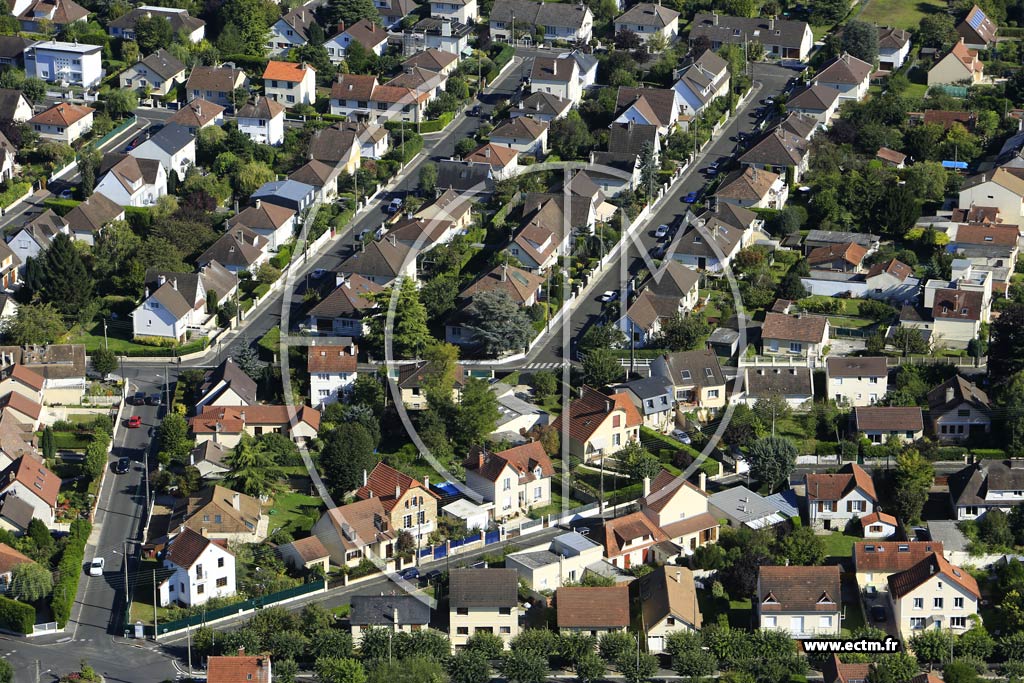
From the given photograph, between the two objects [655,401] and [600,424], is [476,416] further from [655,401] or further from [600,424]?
[655,401]

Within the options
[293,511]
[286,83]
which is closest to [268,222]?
[286,83]

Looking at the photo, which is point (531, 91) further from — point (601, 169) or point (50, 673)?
point (50, 673)

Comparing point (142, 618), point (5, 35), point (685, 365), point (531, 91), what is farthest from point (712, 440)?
point (5, 35)

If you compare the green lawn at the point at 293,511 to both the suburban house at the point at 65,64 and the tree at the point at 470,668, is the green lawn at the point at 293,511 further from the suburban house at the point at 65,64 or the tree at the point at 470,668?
the suburban house at the point at 65,64

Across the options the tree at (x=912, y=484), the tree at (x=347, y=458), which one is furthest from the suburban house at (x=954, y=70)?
the tree at (x=347, y=458)

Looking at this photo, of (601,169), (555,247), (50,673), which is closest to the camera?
(50,673)

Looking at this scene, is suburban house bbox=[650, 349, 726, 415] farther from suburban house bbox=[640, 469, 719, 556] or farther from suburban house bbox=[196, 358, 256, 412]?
suburban house bbox=[196, 358, 256, 412]
